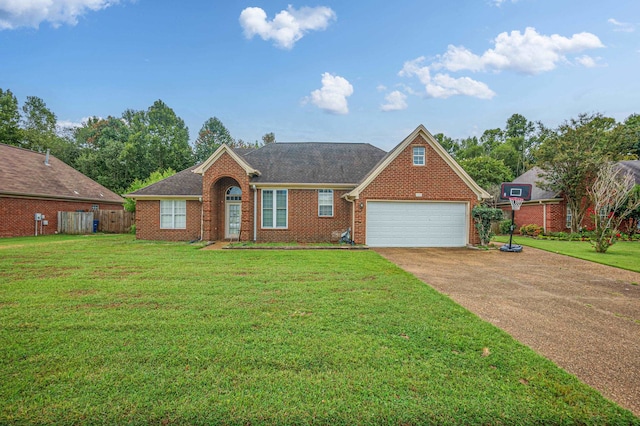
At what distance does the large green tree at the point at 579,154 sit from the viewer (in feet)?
61.7

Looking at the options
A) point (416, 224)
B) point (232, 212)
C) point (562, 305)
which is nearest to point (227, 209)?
point (232, 212)

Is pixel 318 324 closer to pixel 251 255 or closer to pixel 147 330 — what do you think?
pixel 147 330

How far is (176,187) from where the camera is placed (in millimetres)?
16453

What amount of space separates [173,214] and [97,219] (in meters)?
9.52

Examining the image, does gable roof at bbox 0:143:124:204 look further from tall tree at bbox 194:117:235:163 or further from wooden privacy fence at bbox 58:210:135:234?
tall tree at bbox 194:117:235:163

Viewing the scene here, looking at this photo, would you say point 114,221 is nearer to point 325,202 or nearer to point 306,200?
point 306,200

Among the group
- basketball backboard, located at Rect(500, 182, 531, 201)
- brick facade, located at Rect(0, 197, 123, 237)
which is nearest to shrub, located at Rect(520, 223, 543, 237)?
basketball backboard, located at Rect(500, 182, 531, 201)

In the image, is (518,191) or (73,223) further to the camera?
(73,223)

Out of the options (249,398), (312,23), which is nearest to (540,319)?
(249,398)

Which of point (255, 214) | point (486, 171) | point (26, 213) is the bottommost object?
point (255, 214)

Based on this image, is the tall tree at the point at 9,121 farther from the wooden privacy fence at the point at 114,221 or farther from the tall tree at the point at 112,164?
the wooden privacy fence at the point at 114,221

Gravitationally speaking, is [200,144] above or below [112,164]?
above

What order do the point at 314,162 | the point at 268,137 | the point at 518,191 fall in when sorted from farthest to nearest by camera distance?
1. the point at 268,137
2. the point at 314,162
3. the point at 518,191

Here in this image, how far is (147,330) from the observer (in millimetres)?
4121
